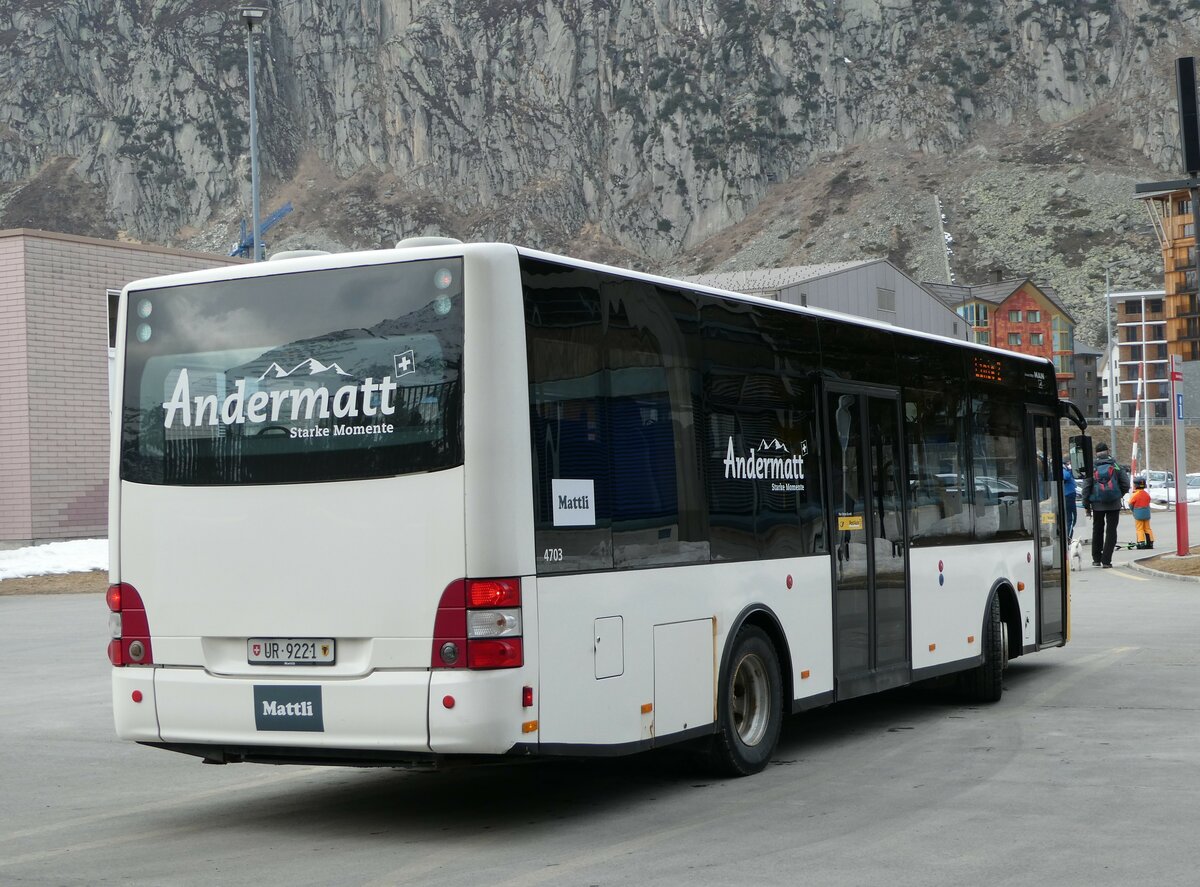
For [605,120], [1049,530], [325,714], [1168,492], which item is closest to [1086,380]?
[605,120]

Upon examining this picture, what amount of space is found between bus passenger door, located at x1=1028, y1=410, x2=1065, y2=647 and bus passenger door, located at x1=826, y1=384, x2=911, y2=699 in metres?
3.01

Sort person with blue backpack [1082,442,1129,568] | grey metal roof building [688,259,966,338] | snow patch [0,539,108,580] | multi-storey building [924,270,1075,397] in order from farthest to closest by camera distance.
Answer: multi-storey building [924,270,1075,397] → grey metal roof building [688,259,966,338] → snow patch [0,539,108,580] → person with blue backpack [1082,442,1129,568]

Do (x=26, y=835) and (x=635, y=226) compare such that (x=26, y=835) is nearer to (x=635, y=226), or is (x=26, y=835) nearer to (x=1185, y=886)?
(x=1185, y=886)

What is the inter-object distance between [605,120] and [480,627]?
176m

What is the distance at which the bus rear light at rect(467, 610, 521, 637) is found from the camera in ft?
23.9

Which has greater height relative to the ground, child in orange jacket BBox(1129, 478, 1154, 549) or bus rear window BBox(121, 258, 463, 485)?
bus rear window BBox(121, 258, 463, 485)

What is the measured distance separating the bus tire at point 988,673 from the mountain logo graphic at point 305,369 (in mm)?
6520

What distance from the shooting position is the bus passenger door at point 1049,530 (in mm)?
13758

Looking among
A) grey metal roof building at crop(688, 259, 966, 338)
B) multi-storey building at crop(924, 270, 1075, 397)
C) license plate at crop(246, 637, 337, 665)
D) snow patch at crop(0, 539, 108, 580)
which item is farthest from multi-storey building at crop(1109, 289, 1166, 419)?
license plate at crop(246, 637, 337, 665)

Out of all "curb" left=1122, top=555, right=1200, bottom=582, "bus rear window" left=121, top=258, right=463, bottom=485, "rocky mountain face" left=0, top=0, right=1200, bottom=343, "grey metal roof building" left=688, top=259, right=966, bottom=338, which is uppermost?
"rocky mountain face" left=0, top=0, right=1200, bottom=343

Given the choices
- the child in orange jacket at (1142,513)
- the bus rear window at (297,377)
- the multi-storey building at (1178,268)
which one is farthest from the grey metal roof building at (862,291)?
the bus rear window at (297,377)

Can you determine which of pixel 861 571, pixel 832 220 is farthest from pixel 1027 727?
pixel 832 220

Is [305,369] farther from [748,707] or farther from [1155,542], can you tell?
[1155,542]

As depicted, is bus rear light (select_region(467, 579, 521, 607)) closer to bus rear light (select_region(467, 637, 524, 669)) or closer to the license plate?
bus rear light (select_region(467, 637, 524, 669))
